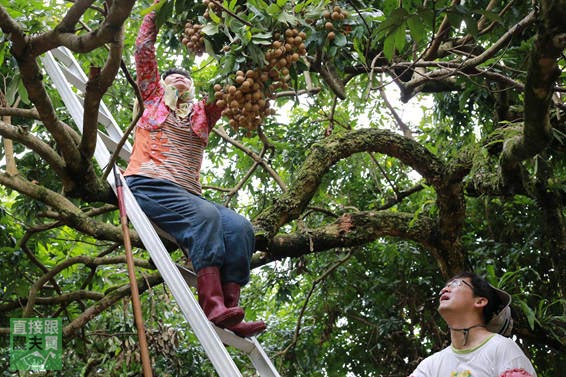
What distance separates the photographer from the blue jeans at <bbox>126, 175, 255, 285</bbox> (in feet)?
Result: 10.2

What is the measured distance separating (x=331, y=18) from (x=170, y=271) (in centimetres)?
118

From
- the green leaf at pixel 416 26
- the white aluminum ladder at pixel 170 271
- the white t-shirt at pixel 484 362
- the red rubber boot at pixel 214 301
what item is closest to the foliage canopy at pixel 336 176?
the green leaf at pixel 416 26

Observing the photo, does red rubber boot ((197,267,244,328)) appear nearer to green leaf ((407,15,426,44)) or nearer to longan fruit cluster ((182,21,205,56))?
longan fruit cluster ((182,21,205,56))

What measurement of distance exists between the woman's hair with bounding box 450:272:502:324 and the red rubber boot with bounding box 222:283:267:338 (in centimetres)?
79

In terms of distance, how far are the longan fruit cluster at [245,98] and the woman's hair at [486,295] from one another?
984 mm

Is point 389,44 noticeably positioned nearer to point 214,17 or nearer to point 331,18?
point 331,18

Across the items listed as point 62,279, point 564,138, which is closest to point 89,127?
point 564,138

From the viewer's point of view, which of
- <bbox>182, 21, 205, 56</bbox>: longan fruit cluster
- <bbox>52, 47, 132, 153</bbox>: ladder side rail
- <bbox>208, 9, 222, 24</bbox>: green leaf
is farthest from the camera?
<bbox>52, 47, 132, 153</bbox>: ladder side rail

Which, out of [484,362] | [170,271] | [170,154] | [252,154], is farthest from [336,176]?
[484,362]

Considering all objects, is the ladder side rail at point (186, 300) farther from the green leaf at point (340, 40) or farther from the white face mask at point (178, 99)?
the green leaf at point (340, 40)

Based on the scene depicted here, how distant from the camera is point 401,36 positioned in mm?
2619

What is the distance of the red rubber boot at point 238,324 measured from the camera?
3080 millimetres

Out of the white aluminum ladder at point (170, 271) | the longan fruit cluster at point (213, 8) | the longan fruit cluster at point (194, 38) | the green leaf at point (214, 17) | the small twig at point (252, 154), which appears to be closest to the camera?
the white aluminum ladder at point (170, 271)

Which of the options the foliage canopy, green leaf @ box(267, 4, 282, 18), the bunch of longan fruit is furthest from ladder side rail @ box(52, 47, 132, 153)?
green leaf @ box(267, 4, 282, 18)
